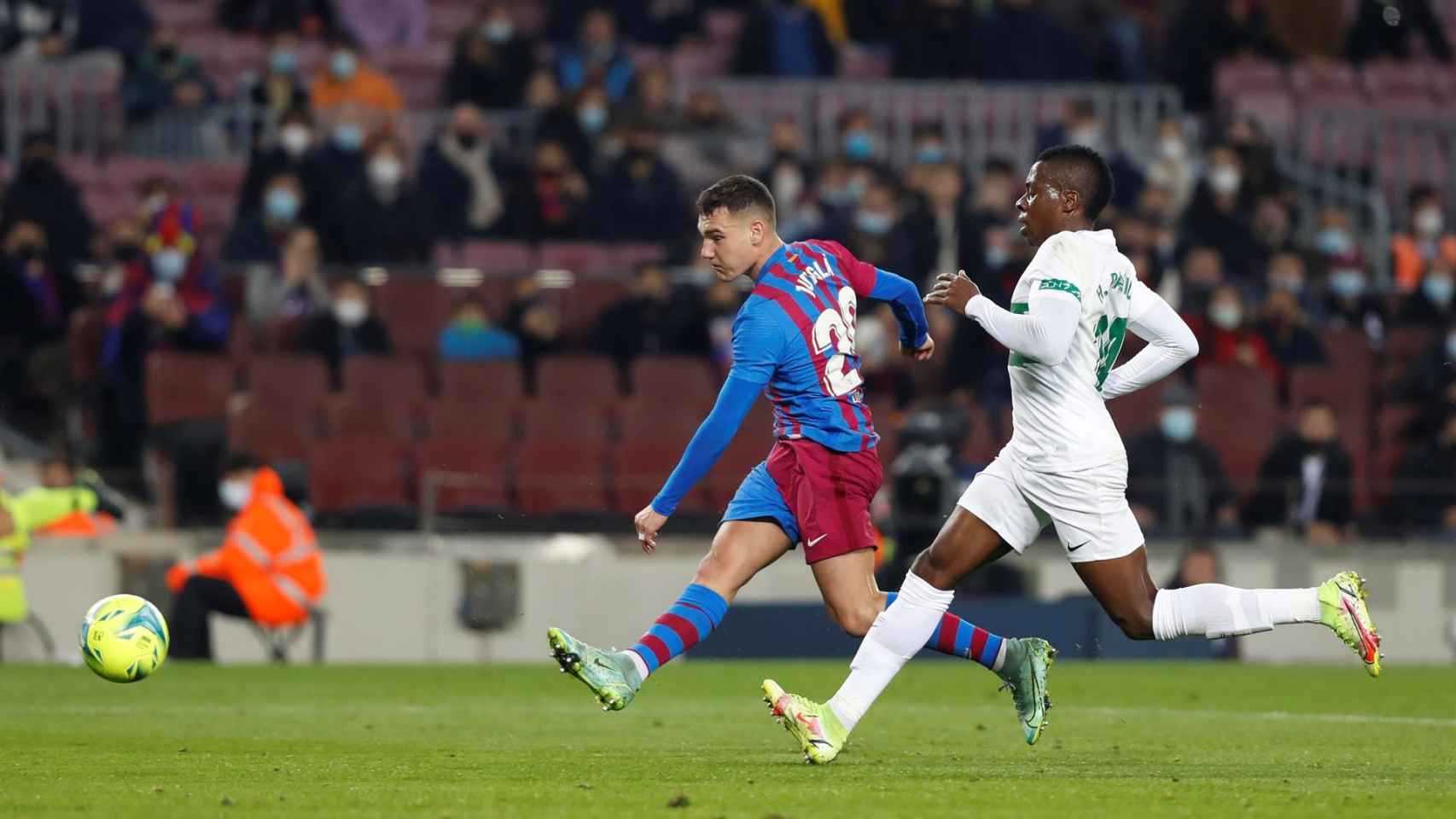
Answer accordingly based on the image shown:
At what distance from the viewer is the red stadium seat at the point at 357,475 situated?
16.5 m

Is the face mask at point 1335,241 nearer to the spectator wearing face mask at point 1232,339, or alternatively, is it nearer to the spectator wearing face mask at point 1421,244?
the spectator wearing face mask at point 1421,244

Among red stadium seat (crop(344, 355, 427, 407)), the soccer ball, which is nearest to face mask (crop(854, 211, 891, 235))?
red stadium seat (crop(344, 355, 427, 407))

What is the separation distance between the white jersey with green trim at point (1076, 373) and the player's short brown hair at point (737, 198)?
3.12ft

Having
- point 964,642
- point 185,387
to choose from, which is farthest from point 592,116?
point 964,642

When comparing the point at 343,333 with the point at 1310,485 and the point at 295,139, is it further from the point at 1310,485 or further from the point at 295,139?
the point at 1310,485

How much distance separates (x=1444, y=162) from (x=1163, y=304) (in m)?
15.1

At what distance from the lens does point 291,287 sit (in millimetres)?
18109

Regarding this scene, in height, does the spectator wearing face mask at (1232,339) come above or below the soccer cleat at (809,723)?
below

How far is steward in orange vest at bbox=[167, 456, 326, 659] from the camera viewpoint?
50.1ft

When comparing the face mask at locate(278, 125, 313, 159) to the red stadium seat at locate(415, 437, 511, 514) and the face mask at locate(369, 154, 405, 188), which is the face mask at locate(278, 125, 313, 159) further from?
the red stadium seat at locate(415, 437, 511, 514)

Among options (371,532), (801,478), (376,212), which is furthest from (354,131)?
(801,478)

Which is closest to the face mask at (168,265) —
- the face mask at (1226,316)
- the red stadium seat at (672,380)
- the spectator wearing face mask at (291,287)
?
the spectator wearing face mask at (291,287)

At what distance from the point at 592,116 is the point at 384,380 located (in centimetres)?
427

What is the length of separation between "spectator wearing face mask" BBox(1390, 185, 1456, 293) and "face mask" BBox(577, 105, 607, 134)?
7051mm
